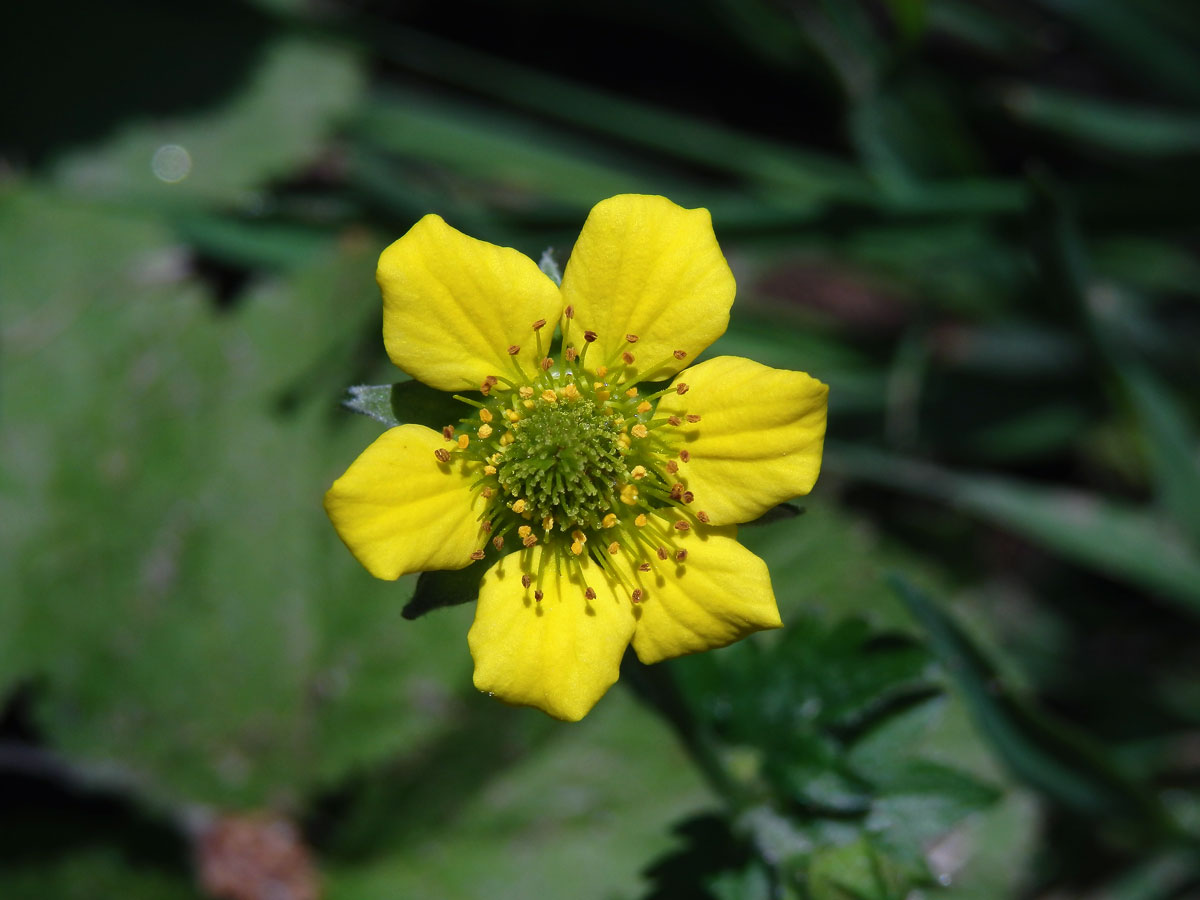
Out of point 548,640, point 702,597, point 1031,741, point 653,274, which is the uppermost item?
point 653,274

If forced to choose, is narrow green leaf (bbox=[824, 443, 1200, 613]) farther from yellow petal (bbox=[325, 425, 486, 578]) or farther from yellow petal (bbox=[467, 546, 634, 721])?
yellow petal (bbox=[325, 425, 486, 578])

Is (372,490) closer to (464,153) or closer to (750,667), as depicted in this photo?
(750,667)

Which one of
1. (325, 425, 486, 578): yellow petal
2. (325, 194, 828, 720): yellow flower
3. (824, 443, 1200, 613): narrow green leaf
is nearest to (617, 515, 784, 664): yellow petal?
(325, 194, 828, 720): yellow flower

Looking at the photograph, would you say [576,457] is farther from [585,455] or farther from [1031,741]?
[1031,741]

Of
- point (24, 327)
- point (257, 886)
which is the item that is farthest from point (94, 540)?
point (257, 886)

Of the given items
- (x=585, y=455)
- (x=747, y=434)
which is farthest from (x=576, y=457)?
(x=747, y=434)

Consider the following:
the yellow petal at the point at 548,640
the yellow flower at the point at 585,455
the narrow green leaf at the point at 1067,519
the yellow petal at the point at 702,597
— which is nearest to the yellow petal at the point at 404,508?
the yellow flower at the point at 585,455
